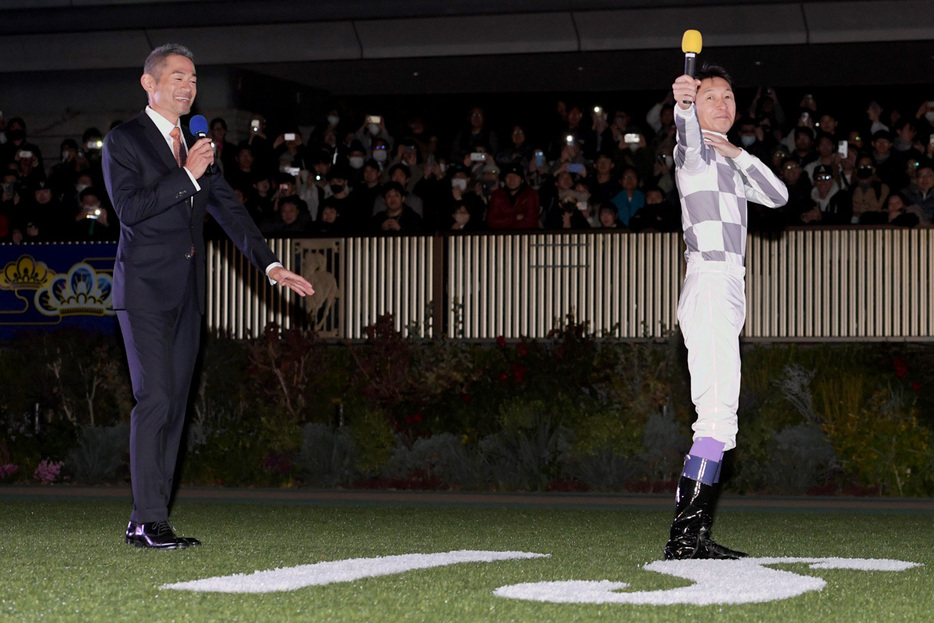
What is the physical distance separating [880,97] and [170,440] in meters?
19.0

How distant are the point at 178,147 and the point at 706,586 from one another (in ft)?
11.4

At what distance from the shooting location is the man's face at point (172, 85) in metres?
7.27

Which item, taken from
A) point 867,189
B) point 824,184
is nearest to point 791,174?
point 824,184

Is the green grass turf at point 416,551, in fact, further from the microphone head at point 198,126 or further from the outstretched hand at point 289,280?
the microphone head at point 198,126

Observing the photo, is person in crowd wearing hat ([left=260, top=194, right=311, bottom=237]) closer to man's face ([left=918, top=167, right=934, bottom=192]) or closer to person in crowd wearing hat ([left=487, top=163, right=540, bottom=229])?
person in crowd wearing hat ([left=487, top=163, right=540, bottom=229])

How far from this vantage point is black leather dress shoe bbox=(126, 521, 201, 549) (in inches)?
274

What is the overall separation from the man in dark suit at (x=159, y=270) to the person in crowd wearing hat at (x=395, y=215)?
10.0 m

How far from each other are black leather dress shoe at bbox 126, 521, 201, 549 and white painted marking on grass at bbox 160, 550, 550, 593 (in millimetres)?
999

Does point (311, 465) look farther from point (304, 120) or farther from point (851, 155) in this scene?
point (304, 120)

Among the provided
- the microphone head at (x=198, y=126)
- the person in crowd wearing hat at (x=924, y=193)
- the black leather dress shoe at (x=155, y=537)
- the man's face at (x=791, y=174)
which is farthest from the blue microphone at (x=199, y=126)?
the person in crowd wearing hat at (x=924, y=193)

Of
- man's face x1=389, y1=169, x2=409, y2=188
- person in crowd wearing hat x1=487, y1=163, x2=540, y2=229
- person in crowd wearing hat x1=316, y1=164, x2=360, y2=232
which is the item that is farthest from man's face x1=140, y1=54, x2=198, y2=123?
man's face x1=389, y1=169, x2=409, y2=188

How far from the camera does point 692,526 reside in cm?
659

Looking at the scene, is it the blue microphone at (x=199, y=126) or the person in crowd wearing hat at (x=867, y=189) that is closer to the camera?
the blue microphone at (x=199, y=126)

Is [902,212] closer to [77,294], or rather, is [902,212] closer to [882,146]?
[882,146]
